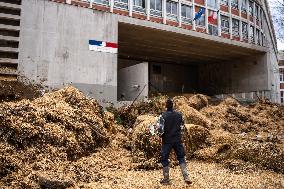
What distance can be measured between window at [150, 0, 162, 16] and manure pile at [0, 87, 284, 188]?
13.9m

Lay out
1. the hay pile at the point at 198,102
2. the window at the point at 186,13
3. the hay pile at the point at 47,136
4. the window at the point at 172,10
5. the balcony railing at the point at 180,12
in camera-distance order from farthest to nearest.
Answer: the window at the point at 186,13
the window at the point at 172,10
the balcony railing at the point at 180,12
the hay pile at the point at 198,102
the hay pile at the point at 47,136

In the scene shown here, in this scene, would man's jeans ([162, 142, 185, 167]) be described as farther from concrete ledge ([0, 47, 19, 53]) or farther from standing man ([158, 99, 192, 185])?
concrete ledge ([0, 47, 19, 53])

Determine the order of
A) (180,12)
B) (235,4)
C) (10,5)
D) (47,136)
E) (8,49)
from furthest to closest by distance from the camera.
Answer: (235,4) < (180,12) < (10,5) < (8,49) < (47,136)

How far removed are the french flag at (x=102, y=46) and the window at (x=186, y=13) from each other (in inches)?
368

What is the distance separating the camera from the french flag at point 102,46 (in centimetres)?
1811

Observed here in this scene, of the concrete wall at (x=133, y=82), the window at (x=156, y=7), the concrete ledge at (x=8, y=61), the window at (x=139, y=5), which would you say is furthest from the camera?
the window at (x=156, y=7)

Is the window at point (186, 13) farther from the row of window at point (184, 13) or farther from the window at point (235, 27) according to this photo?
the window at point (235, 27)

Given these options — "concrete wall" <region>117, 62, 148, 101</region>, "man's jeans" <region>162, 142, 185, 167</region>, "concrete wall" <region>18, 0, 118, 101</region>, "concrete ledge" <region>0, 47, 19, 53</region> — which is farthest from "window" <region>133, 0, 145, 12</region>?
"man's jeans" <region>162, 142, 185, 167</region>

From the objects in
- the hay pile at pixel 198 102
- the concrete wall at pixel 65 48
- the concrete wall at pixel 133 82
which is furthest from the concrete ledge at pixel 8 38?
the hay pile at pixel 198 102

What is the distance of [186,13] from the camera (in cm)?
2648

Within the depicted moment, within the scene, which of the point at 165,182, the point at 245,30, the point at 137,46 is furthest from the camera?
the point at 245,30

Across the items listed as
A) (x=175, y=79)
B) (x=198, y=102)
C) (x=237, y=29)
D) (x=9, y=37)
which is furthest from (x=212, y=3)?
(x=9, y=37)

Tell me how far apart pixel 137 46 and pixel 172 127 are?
20.1 metres

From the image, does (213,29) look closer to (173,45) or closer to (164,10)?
(173,45)
